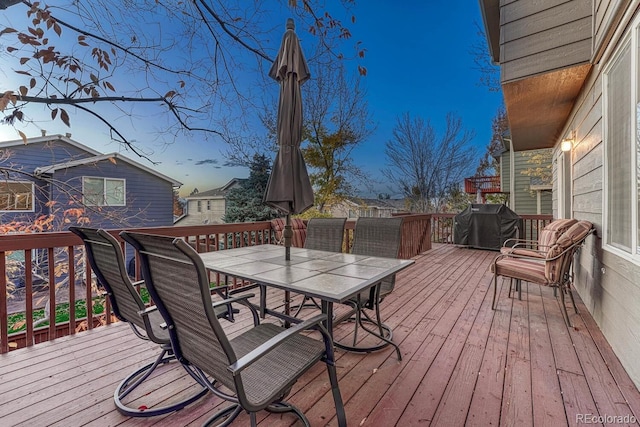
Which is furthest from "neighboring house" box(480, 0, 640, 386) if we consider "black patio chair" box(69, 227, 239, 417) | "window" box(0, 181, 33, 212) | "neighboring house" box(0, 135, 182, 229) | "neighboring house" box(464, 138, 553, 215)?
"neighboring house" box(464, 138, 553, 215)

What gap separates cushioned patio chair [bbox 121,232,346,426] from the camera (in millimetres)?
1100

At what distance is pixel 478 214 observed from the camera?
7.75m

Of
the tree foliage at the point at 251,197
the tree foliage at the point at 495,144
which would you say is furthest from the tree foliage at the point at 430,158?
the tree foliage at the point at 495,144

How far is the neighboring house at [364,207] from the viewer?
9.90 m

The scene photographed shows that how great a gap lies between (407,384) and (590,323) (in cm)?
237

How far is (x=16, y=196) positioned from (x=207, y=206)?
6296mm

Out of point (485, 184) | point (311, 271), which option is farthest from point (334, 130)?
point (485, 184)

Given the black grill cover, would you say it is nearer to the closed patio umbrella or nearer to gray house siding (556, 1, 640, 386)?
gray house siding (556, 1, 640, 386)

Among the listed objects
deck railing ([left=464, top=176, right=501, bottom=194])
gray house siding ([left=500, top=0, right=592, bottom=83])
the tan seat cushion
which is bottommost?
the tan seat cushion

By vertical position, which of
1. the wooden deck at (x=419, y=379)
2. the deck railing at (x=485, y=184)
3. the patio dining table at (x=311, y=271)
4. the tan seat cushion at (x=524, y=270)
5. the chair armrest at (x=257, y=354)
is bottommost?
the wooden deck at (x=419, y=379)

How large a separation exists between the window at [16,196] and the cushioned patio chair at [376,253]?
4880 millimetres

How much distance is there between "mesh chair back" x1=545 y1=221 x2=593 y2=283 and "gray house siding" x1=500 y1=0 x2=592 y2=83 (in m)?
1.77

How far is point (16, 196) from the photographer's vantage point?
425 centimetres

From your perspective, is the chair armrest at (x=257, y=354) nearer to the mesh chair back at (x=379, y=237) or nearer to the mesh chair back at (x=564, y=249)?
the mesh chair back at (x=379, y=237)
